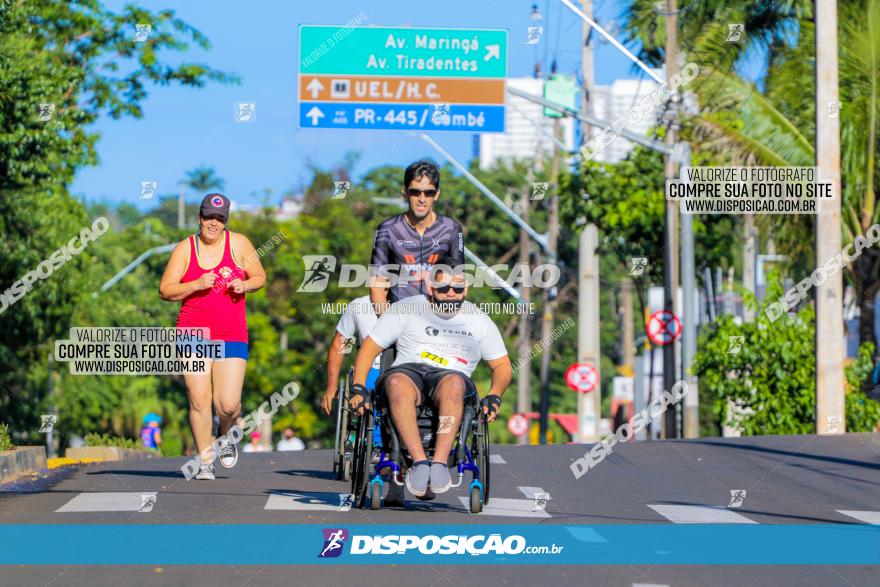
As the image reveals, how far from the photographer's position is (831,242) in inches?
875

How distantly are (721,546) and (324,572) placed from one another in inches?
86.0

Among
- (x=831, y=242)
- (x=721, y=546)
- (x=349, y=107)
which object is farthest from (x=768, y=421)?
(x=721, y=546)

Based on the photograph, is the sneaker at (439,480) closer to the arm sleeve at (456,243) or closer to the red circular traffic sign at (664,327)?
the arm sleeve at (456,243)

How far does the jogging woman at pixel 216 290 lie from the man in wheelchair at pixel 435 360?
70.4 inches

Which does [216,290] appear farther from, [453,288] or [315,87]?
[315,87]

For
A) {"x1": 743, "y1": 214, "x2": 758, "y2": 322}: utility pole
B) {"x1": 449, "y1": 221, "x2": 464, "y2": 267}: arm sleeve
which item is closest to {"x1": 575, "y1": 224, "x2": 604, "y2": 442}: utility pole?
{"x1": 743, "y1": 214, "x2": 758, "y2": 322}: utility pole

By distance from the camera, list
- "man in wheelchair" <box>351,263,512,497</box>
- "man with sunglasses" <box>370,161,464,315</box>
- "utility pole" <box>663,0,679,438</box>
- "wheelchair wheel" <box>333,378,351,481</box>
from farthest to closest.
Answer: "utility pole" <box>663,0,679,438</box> < "wheelchair wheel" <box>333,378,351,481</box> < "man with sunglasses" <box>370,161,464,315</box> < "man in wheelchair" <box>351,263,512,497</box>

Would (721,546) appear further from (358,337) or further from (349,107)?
(349,107)

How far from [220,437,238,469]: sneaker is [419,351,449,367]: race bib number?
2.68 m

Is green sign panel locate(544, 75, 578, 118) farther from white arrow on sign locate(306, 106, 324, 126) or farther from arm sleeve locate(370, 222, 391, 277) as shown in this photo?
arm sleeve locate(370, 222, 391, 277)

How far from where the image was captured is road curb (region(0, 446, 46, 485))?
1290 centimetres

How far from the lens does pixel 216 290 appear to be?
11.6 m

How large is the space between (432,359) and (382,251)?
5.12ft

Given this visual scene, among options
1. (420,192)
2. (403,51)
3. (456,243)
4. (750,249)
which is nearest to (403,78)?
(403,51)
